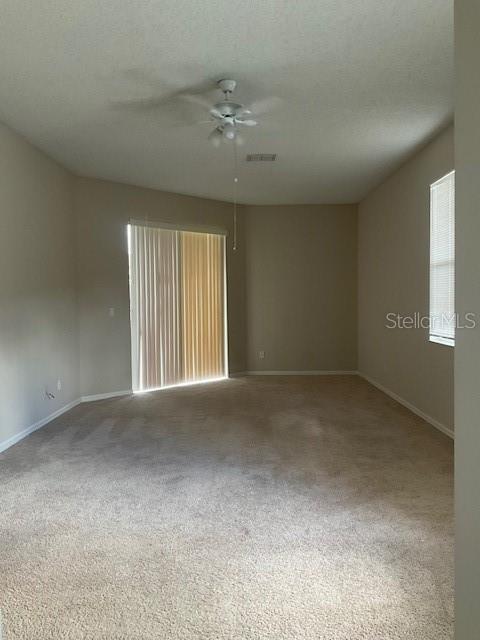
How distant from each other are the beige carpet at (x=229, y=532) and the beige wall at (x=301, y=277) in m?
3.21

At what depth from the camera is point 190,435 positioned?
434 cm

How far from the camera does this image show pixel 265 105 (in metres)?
3.66

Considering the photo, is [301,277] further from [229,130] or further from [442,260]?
[229,130]

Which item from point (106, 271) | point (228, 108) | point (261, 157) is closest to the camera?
point (228, 108)

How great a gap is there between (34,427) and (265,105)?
3664 mm

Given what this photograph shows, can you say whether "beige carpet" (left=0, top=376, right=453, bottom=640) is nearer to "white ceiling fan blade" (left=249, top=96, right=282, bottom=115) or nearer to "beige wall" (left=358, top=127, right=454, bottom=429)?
"beige wall" (left=358, top=127, right=454, bottom=429)

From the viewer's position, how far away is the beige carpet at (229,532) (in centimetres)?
183

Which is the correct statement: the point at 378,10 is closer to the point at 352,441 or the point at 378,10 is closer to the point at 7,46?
the point at 7,46

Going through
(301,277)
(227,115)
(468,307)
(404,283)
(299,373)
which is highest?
(227,115)

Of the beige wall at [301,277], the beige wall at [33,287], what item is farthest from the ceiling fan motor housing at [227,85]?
the beige wall at [301,277]

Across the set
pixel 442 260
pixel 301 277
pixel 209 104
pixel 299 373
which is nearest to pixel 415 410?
pixel 442 260

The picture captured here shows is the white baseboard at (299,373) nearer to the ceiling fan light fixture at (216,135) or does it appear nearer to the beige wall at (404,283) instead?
the beige wall at (404,283)

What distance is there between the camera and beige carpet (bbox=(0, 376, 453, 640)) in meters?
1.83

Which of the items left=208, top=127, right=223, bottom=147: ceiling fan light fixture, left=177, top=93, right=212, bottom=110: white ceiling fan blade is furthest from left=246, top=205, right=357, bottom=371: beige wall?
left=177, top=93, right=212, bottom=110: white ceiling fan blade
